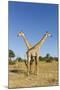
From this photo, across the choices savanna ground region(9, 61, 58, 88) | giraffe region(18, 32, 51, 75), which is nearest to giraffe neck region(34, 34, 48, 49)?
giraffe region(18, 32, 51, 75)

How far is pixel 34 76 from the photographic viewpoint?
108 inches

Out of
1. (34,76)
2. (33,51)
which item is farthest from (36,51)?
(34,76)

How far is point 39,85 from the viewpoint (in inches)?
108

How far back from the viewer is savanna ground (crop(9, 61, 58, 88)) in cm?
268

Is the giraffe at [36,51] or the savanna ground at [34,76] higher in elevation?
the giraffe at [36,51]

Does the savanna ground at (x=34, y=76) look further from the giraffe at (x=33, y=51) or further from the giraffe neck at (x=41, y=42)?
the giraffe neck at (x=41, y=42)

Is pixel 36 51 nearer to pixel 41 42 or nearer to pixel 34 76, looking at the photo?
pixel 41 42

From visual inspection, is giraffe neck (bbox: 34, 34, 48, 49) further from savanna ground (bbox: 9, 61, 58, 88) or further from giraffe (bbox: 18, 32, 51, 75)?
savanna ground (bbox: 9, 61, 58, 88)

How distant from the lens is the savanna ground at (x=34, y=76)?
2680mm

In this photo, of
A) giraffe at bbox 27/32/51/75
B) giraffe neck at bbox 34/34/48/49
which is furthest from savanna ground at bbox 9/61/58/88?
giraffe neck at bbox 34/34/48/49

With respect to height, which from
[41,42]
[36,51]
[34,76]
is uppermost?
[41,42]

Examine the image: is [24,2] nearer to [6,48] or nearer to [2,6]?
[2,6]

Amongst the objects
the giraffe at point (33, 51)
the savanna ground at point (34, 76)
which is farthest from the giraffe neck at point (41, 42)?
the savanna ground at point (34, 76)

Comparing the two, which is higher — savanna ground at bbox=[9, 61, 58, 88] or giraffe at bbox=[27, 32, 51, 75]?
giraffe at bbox=[27, 32, 51, 75]
